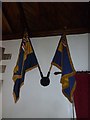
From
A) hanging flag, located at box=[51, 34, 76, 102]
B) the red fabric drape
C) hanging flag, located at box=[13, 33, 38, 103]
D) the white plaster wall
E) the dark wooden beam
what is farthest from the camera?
the dark wooden beam

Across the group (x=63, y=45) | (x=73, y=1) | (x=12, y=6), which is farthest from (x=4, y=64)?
(x=73, y=1)

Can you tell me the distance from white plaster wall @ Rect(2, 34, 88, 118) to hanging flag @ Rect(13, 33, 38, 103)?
0.65 m

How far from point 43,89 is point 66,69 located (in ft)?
2.70

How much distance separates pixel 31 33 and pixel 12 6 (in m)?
0.55

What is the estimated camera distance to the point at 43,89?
3.24 m

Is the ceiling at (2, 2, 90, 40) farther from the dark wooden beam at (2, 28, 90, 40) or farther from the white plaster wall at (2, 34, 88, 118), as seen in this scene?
the white plaster wall at (2, 34, 88, 118)

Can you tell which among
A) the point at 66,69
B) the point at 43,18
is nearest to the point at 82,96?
the point at 66,69

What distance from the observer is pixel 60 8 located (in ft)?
10.4

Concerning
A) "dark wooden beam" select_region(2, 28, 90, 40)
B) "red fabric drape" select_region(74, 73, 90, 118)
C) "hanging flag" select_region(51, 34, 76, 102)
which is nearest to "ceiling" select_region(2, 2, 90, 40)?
"dark wooden beam" select_region(2, 28, 90, 40)

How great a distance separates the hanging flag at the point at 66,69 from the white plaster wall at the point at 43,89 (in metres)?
0.65

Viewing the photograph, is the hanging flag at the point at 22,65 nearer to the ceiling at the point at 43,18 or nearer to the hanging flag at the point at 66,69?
the hanging flag at the point at 66,69

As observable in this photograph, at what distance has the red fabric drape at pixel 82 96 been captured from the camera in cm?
274

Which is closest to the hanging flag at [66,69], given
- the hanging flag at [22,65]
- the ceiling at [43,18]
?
the hanging flag at [22,65]

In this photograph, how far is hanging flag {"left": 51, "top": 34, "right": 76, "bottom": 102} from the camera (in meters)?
2.47
